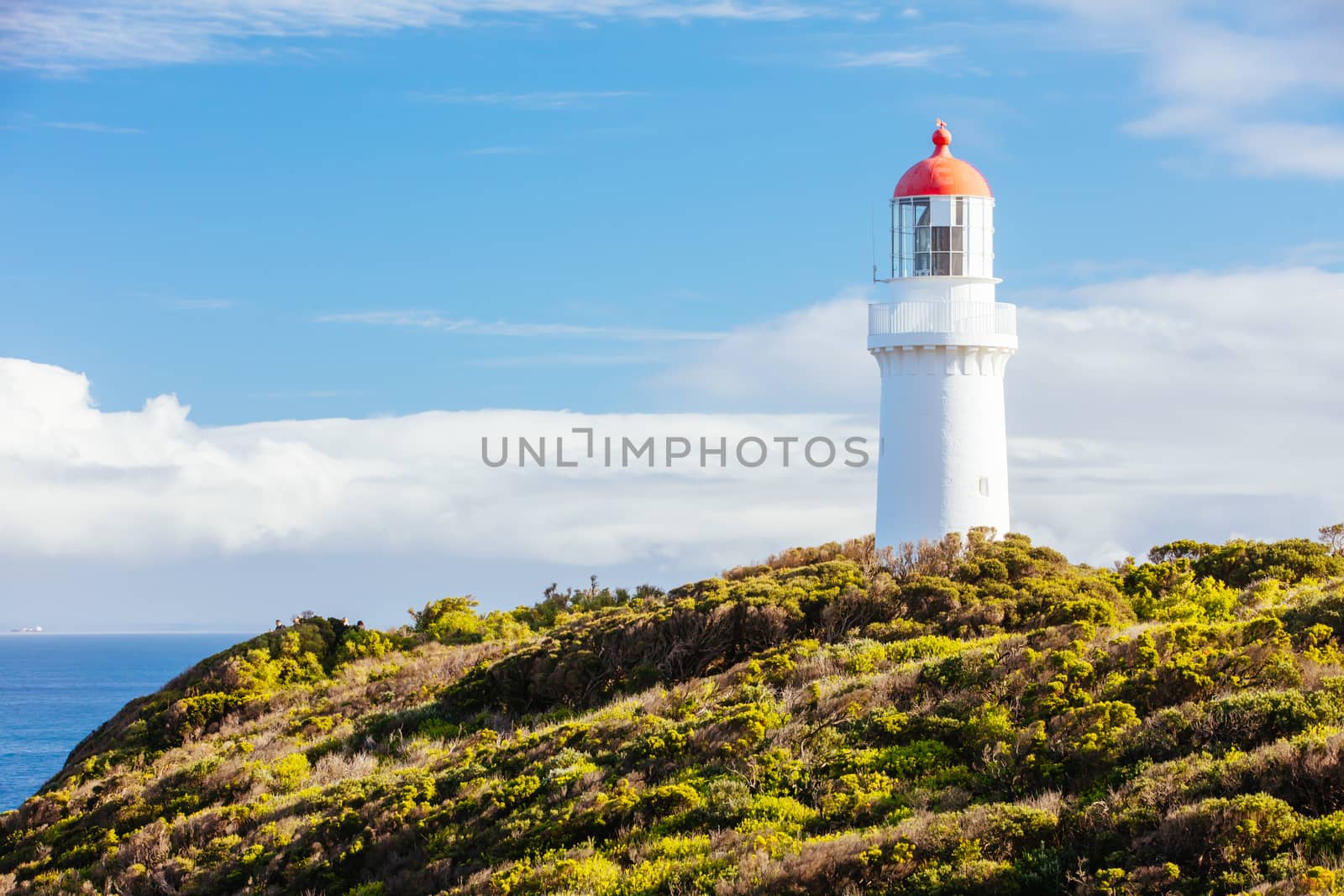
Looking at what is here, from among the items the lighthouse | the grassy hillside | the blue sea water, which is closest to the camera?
the grassy hillside

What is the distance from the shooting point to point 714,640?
752 inches

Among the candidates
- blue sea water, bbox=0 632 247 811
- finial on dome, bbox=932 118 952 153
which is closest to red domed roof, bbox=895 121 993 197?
finial on dome, bbox=932 118 952 153

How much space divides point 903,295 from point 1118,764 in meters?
14.1

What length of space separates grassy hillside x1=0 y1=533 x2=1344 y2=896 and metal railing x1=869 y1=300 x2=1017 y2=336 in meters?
4.05

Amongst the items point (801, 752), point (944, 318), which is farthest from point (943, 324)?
point (801, 752)

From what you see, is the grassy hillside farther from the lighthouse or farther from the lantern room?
the lantern room

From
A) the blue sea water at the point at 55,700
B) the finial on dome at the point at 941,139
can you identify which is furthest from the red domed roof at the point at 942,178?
the blue sea water at the point at 55,700

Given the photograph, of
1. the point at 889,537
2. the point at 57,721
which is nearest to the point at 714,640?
the point at 889,537

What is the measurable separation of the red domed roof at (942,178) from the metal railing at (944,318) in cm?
200

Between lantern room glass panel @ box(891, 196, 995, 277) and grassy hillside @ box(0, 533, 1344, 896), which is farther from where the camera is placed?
lantern room glass panel @ box(891, 196, 995, 277)

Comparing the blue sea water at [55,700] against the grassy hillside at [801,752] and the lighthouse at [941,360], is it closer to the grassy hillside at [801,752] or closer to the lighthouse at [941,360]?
the grassy hillside at [801,752]

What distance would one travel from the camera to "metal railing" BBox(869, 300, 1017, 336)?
2425 centimetres

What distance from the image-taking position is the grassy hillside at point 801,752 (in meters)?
10.6

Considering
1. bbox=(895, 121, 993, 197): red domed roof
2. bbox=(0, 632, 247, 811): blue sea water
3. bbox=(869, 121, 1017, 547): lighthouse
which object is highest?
bbox=(895, 121, 993, 197): red domed roof
